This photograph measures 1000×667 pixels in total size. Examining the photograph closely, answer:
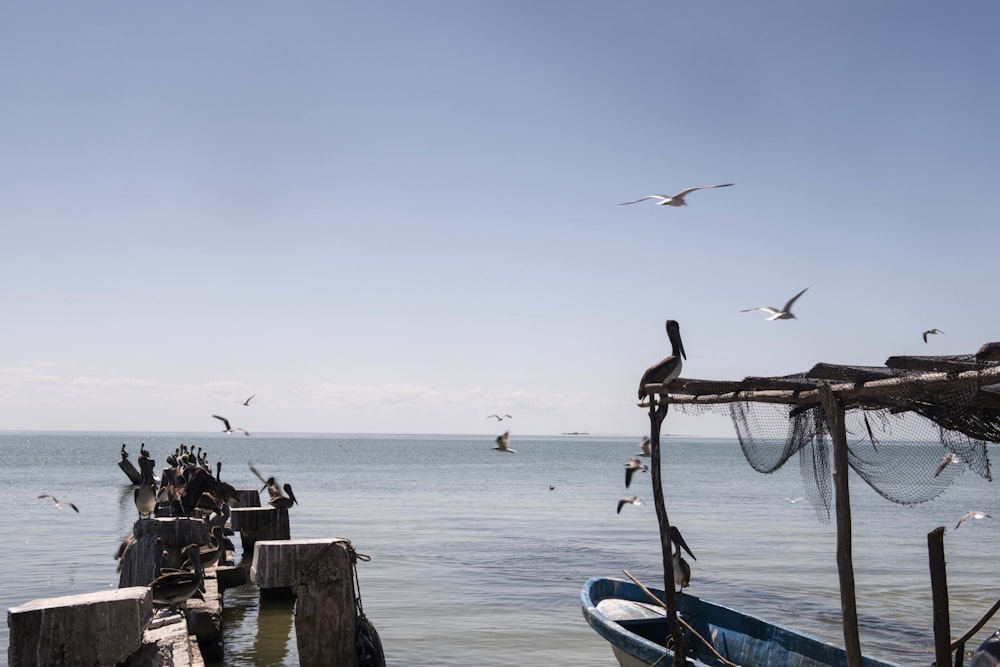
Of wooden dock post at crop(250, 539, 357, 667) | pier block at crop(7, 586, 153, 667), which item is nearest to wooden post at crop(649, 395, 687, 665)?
wooden dock post at crop(250, 539, 357, 667)

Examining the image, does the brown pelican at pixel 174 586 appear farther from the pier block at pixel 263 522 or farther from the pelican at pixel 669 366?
the pier block at pixel 263 522

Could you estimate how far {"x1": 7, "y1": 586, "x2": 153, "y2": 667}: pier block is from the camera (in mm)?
5133

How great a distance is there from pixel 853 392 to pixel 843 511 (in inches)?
39.3

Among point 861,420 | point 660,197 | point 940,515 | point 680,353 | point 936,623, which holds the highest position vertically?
point 660,197

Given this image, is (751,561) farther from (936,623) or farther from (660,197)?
(936,623)

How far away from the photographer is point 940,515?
40094 mm

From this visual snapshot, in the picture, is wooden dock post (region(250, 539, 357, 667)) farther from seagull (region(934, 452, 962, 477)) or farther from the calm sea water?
seagull (region(934, 452, 962, 477))

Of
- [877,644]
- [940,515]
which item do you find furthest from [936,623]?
[940,515]

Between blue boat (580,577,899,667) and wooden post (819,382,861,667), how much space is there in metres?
1.74

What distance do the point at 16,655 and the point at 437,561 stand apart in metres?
16.6

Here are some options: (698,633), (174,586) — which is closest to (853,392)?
(698,633)

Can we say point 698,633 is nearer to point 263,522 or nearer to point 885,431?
point 885,431

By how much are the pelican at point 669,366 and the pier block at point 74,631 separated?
541cm

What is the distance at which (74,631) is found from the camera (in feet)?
17.1
